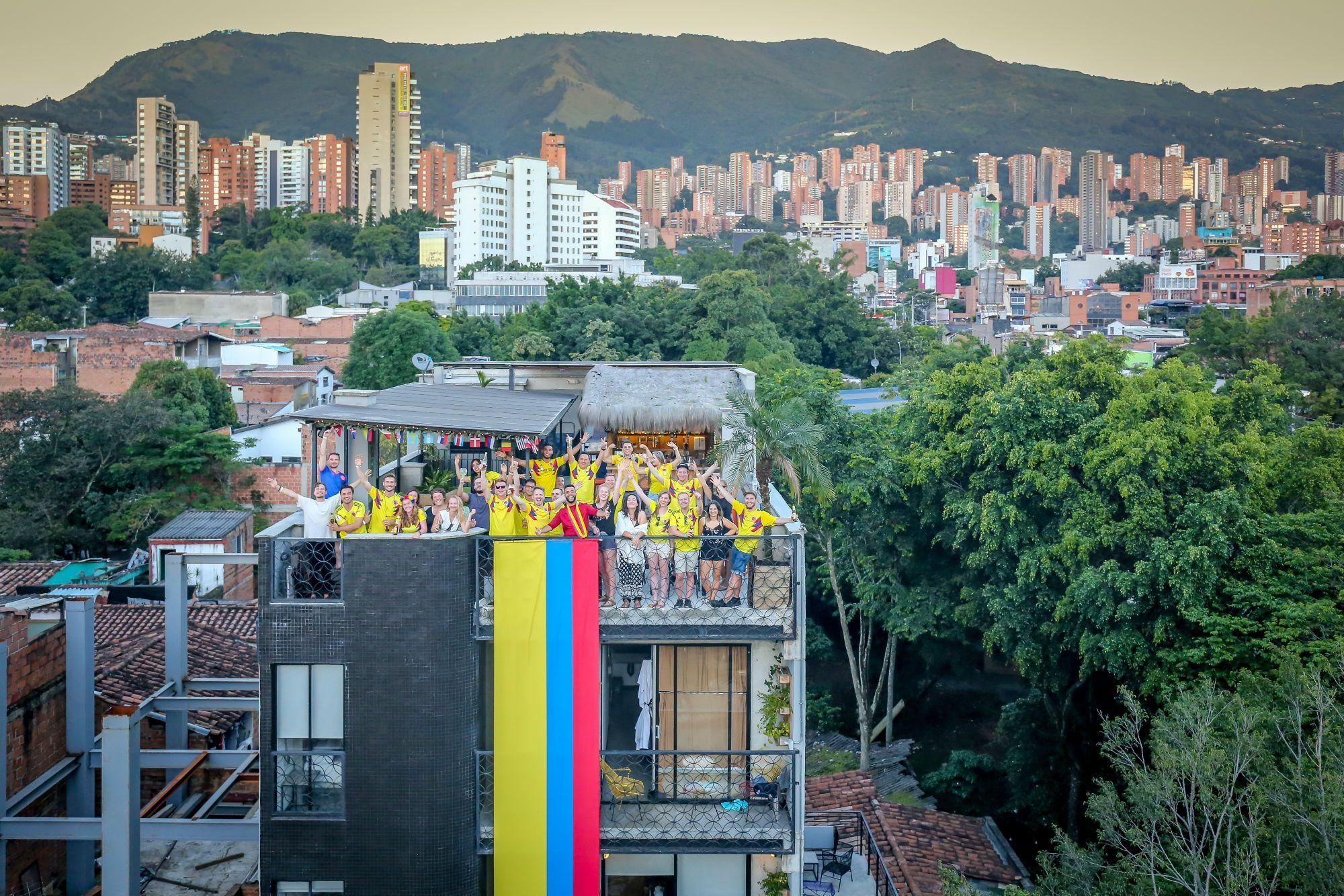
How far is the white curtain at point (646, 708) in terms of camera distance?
1114cm

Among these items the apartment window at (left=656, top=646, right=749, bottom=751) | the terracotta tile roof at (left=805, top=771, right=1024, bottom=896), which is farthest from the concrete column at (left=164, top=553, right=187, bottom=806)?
the terracotta tile roof at (left=805, top=771, right=1024, bottom=896)

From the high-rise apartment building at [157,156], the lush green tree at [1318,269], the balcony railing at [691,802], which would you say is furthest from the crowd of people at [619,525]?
the high-rise apartment building at [157,156]

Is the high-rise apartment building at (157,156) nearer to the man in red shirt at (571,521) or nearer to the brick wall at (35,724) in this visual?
the brick wall at (35,724)

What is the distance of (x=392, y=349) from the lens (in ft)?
174

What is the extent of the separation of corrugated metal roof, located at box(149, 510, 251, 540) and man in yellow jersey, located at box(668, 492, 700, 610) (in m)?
19.8

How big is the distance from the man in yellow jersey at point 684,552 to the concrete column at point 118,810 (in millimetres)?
4839

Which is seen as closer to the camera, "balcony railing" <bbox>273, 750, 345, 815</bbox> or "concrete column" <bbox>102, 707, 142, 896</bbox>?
"balcony railing" <bbox>273, 750, 345, 815</bbox>

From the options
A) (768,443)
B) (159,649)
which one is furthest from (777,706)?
(159,649)

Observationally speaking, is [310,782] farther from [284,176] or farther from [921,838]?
[284,176]

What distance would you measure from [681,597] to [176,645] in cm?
620

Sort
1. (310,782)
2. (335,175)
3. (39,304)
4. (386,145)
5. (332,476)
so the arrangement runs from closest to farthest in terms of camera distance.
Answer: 1. (310,782)
2. (332,476)
3. (39,304)
4. (386,145)
5. (335,175)

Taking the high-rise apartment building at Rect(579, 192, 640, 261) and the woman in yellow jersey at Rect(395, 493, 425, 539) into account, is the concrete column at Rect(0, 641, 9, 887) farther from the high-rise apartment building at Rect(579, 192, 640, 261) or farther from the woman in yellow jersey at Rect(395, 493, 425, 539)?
the high-rise apartment building at Rect(579, 192, 640, 261)

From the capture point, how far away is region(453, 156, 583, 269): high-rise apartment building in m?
138

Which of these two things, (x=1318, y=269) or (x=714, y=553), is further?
(x=1318, y=269)
